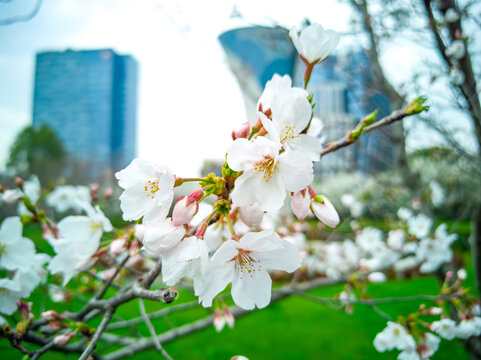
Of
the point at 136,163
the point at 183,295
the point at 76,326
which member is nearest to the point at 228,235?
the point at 136,163

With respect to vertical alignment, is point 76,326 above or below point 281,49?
below

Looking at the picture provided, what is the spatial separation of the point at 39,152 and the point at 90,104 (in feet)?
16.4

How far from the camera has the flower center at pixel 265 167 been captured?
67 cm

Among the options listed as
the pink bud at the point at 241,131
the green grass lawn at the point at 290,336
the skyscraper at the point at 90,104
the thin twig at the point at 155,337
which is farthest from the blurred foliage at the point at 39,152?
the pink bud at the point at 241,131

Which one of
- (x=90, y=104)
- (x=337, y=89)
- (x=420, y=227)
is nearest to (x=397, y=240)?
(x=420, y=227)

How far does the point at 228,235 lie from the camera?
922mm

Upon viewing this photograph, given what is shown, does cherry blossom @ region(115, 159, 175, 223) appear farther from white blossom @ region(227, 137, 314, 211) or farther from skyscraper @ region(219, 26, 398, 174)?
skyscraper @ region(219, 26, 398, 174)

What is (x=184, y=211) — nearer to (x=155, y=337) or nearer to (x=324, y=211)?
(x=324, y=211)

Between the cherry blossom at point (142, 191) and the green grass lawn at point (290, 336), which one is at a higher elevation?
the cherry blossom at point (142, 191)

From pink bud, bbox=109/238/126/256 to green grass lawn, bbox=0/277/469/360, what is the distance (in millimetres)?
1893

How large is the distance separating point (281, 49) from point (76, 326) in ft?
15.7

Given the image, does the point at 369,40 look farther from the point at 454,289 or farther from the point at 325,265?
the point at 325,265

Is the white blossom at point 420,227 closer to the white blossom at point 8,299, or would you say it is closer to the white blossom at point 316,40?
the white blossom at point 316,40

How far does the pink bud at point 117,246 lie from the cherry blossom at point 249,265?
1.42 feet
